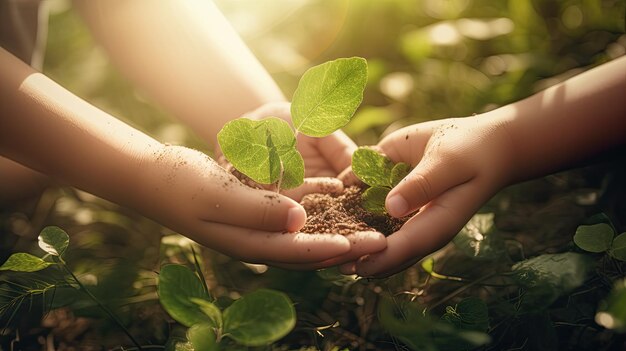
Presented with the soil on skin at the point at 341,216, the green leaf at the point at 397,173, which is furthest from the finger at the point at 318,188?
the green leaf at the point at 397,173

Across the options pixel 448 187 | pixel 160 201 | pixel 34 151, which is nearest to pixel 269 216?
pixel 160 201

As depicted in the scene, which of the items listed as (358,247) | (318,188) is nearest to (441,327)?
(358,247)

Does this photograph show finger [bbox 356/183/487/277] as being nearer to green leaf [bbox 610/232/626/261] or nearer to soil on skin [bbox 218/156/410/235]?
soil on skin [bbox 218/156/410/235]

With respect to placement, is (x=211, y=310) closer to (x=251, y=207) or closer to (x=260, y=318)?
(x=260, y=318)

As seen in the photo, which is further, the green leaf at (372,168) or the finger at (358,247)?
the green leaf at (372,168)

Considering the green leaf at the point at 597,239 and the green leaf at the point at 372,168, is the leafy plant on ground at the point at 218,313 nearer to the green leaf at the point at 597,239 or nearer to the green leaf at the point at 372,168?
the green leaf at the point at 372,168
